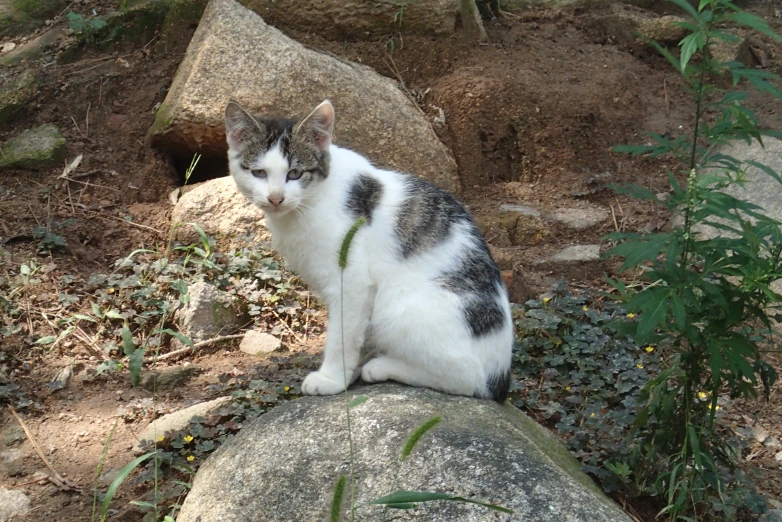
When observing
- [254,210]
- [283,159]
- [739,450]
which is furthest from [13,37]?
[739,450]

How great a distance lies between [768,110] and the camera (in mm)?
7051

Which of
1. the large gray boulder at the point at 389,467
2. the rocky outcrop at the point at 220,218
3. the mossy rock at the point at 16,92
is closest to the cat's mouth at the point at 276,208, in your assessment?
the large gray boulder at the point at 389,467

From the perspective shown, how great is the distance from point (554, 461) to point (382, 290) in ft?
3.59

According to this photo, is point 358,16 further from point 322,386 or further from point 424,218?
point 322,386

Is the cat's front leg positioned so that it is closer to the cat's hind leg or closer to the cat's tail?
the cat's hind leg

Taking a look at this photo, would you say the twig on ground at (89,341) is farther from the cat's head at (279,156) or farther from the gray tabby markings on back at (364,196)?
the gray tabby markings on back at (364,196)

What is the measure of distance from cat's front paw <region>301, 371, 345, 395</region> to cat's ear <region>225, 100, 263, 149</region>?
119 cm

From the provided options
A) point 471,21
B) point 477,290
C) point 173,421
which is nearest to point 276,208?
point 477,290

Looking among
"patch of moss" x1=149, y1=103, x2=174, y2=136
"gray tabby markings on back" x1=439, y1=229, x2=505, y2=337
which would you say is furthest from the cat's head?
"patch of moss" x1=149, y1=103, x2=174, y2=136

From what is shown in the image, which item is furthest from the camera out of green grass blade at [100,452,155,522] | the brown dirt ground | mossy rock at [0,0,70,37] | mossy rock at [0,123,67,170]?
mossy rock at [0,0,70,37]

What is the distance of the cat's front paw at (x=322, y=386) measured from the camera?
370 cm

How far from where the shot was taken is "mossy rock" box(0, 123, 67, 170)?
622cm

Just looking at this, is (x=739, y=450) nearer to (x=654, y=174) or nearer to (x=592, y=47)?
(x=654, y=174)

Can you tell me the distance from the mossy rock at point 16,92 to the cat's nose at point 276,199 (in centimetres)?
400
